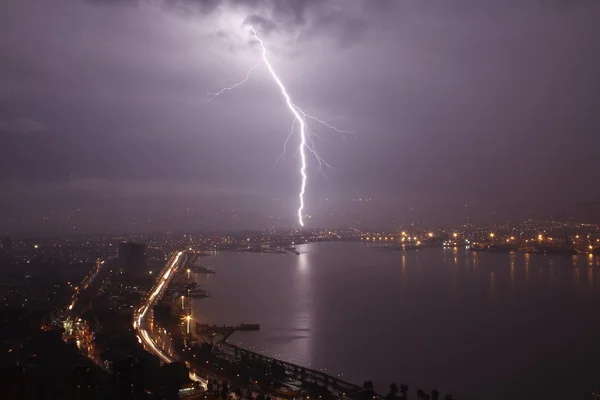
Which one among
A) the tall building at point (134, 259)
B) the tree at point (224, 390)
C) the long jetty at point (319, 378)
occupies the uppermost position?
the tall building at point (134, 259)

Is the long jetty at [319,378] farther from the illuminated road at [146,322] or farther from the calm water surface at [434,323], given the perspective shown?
the illuminated road at [146,322]

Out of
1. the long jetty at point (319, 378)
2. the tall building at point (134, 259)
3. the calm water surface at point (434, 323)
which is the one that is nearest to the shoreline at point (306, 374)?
the long jetty at point (319, 378)

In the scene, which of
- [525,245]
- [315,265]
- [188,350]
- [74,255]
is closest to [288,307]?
[188,350]

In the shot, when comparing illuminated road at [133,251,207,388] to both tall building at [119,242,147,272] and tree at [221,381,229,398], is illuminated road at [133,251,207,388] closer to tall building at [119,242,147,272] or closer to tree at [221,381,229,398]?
tree at [221,381,229,398]

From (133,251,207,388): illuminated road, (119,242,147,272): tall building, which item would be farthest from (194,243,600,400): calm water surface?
(119,242,147,272): tall building

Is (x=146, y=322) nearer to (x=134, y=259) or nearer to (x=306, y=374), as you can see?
(x=306, y=374)

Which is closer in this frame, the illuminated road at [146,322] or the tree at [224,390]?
the tree at [224,390]
